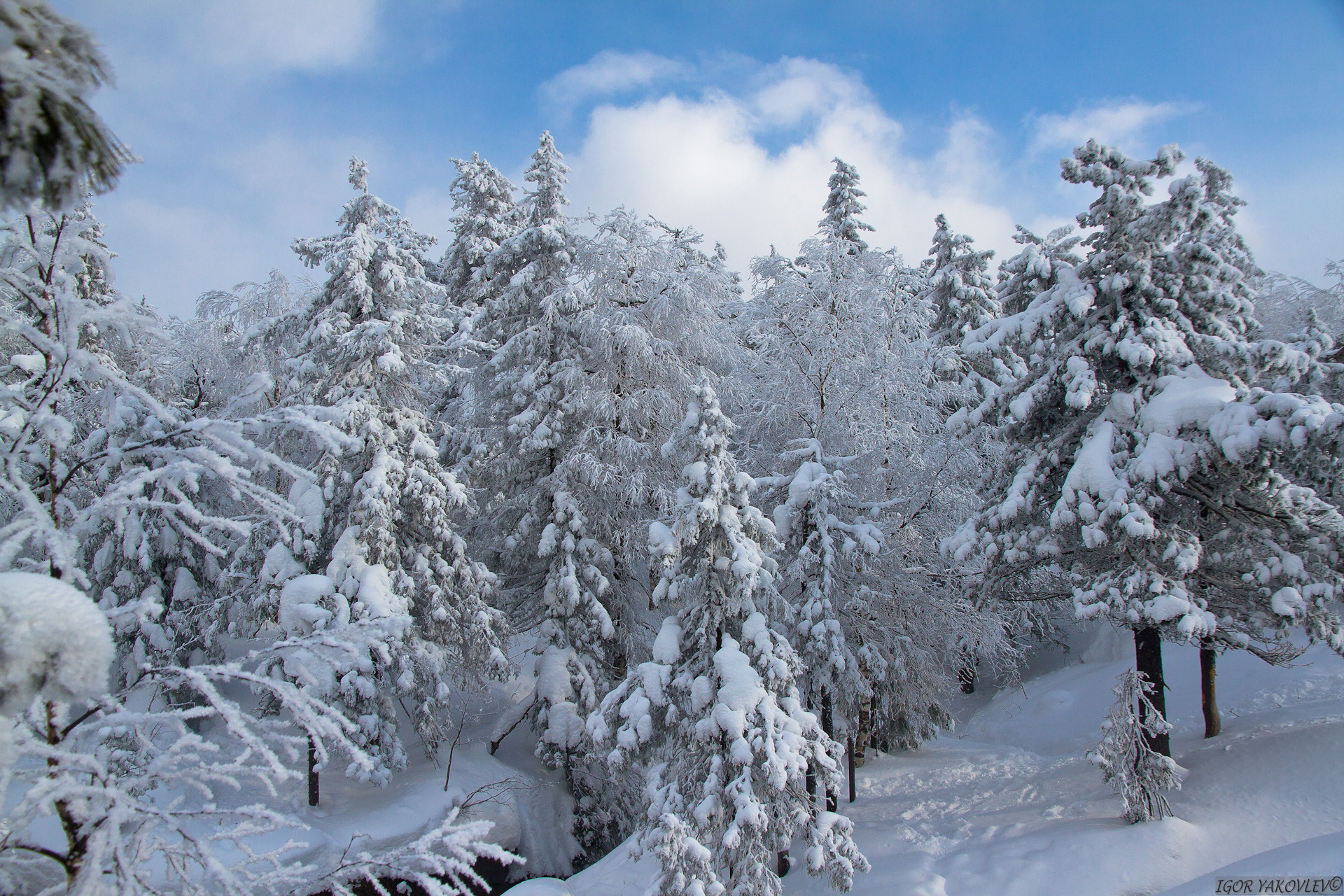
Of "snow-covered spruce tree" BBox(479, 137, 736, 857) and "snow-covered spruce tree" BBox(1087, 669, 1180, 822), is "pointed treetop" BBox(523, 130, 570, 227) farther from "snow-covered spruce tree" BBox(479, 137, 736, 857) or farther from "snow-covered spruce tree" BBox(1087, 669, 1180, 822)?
"snow-covered spruce tree" BBox(1087, 669, 1180, 822)

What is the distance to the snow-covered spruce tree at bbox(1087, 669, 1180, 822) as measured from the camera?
9875 millimetres

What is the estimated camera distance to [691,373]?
619 inches

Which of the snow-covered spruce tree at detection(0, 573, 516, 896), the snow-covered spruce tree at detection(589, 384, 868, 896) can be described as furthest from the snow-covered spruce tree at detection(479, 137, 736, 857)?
the snow-covered spruce tree at detection(0, 573, 516, 896)

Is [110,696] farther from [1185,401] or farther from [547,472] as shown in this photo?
[547,472]

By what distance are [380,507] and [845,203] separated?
1857cm

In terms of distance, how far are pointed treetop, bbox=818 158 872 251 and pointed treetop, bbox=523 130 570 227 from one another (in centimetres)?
1026

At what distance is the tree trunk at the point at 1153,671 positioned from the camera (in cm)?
1059

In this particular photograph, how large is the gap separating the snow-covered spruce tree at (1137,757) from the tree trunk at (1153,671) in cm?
13

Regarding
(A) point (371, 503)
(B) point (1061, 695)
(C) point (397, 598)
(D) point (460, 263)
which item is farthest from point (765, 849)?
(D) point (460, 263)

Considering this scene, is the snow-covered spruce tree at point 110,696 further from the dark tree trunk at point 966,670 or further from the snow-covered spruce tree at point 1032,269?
the dark tree trunk at point 966,670

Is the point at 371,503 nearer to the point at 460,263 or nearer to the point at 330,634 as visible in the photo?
the point at 330,634

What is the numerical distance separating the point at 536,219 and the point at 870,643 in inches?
496

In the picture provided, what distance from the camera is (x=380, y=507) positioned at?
1262 centimetres

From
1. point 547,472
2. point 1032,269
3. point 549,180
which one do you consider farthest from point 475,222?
point 1032,269
